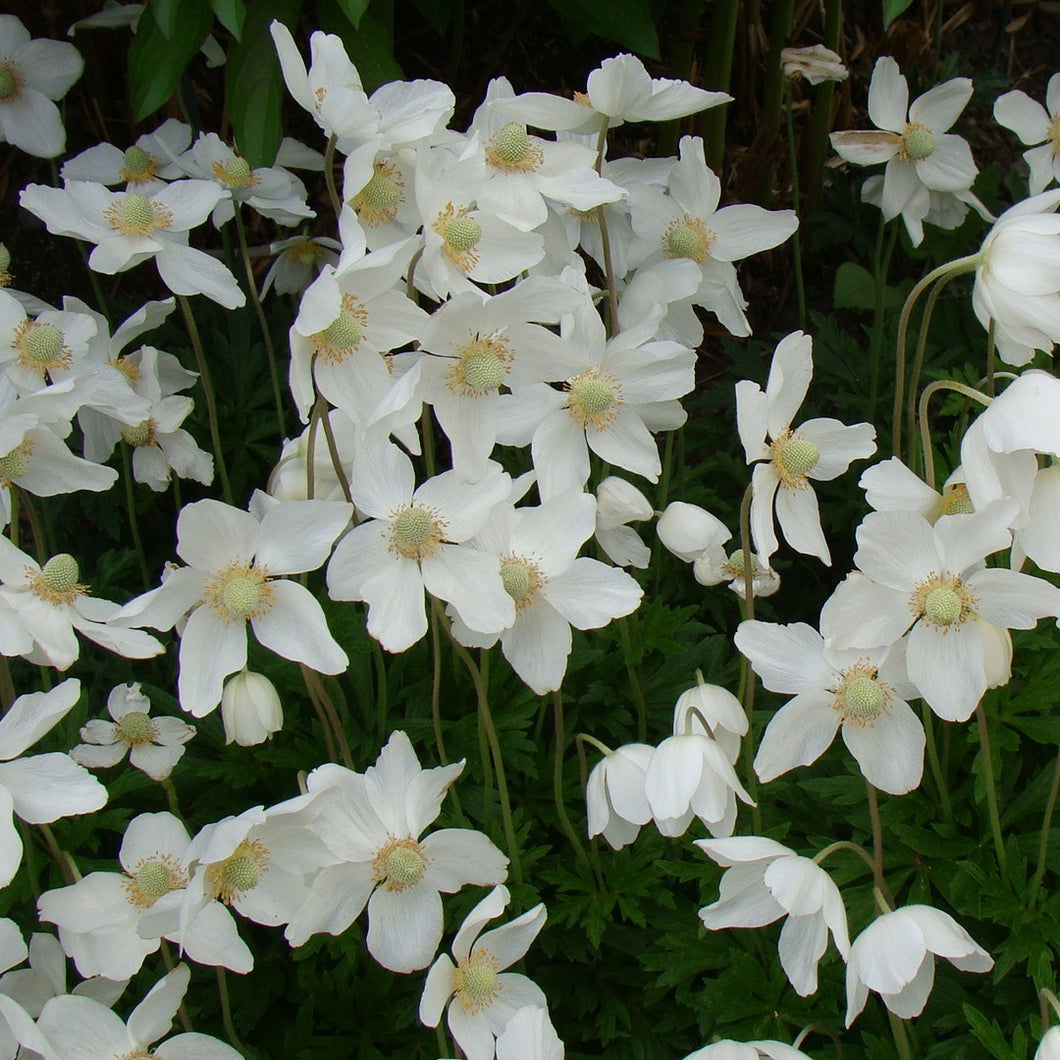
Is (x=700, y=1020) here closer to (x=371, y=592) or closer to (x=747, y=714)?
(x=747, y=714)

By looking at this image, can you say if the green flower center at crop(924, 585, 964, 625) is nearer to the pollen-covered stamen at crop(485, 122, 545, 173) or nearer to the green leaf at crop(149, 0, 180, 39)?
the pollen-covered stamen at crop(485, 122, 545, 173)

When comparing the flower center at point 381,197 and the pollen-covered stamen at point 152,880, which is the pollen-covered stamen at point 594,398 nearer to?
the flower center at point 381,197

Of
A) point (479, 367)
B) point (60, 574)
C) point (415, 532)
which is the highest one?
point (479, 367)

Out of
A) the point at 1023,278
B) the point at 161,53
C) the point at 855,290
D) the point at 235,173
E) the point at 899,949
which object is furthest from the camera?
the point at 855,290

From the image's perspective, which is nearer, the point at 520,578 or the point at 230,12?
the point at 520,578

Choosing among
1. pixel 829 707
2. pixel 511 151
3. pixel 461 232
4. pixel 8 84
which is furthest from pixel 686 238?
pixel 8 84

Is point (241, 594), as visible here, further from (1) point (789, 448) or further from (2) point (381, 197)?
(1) point (789, 448)

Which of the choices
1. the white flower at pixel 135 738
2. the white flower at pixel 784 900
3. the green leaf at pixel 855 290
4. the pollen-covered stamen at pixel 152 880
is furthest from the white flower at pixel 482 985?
the green leaf at pixel 855 290

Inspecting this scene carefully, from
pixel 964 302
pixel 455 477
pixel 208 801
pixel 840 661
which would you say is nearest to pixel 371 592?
pixel 455 477
